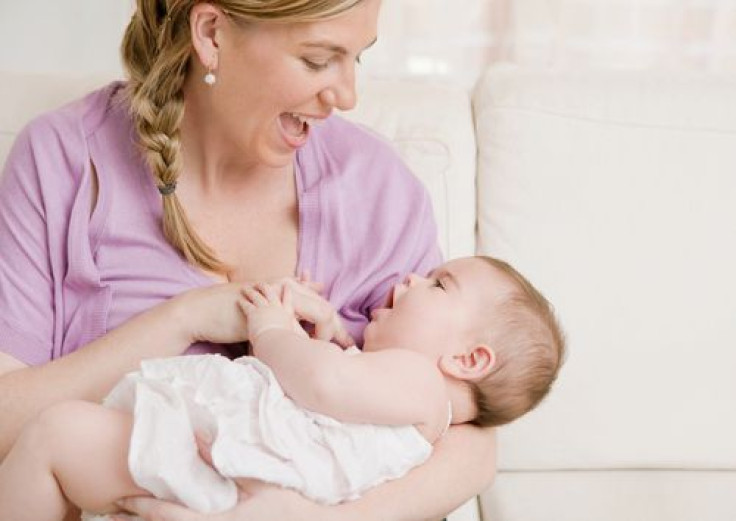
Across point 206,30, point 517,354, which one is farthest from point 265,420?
point 206,30

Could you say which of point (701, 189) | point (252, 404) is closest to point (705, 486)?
point (701, 189)

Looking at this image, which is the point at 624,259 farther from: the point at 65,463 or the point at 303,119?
the point at 65,463

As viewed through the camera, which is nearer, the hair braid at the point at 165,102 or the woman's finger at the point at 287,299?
the woman's finger at the point at 287,299

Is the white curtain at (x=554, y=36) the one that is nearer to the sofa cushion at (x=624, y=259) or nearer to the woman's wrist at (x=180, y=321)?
the sofa cushion at (x=624, y=259)

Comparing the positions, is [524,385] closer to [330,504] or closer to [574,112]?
[330,504]

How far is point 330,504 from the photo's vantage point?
1433mm

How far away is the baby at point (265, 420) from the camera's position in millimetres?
1360

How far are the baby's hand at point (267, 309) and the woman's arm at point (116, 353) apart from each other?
30mm

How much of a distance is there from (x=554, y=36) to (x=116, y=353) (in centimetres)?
175

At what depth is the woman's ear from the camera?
5.30 ft

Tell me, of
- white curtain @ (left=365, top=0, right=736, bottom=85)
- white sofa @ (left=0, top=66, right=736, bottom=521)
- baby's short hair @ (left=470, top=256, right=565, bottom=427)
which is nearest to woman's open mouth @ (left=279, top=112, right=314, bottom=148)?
baby's short hair @ (left=470, top=256, right=565, bottom=427)

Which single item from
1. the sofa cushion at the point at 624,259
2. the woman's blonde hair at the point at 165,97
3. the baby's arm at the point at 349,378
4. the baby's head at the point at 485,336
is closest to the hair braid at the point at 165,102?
the woman's blonde hair at the point at 165,97

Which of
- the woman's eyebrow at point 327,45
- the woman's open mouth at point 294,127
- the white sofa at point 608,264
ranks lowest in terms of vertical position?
the white sofa at point 608,264

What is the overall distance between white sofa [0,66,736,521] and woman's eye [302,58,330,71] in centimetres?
53
